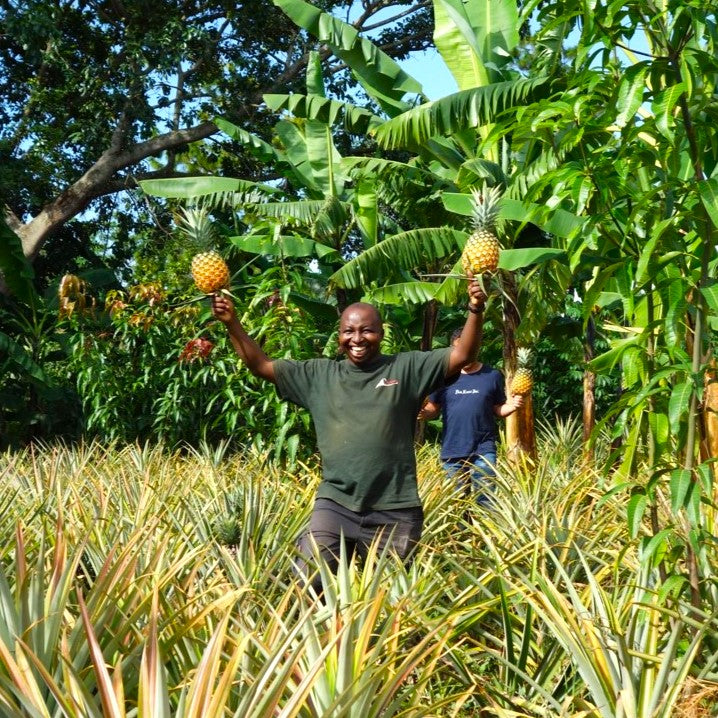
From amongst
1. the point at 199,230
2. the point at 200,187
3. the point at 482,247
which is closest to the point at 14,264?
the point at 200,187

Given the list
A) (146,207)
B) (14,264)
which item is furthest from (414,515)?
(146,207)

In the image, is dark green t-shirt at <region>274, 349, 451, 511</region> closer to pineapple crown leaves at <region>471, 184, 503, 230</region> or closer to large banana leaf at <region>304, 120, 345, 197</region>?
pineapple crown leaves at <region>471, 184, 503, 230</region>

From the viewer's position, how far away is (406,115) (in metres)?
11.0

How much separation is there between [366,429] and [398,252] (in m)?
6.67

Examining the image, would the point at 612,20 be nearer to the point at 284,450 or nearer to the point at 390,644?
the point at 390,644

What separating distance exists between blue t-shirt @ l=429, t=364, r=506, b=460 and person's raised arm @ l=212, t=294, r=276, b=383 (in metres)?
3.21

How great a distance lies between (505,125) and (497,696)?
107 inches

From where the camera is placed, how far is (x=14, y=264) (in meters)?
14.2

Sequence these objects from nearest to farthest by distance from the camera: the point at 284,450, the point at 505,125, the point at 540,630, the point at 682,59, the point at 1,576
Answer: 1. the point at 1,576
2. the point at 682,59
3. the point at 540,630
4. the point at 505,125
5. the point at 284,450

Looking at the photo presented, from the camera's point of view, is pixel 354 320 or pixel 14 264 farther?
pixel 14 264

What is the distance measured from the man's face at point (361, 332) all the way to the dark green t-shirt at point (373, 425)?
84 millimetres

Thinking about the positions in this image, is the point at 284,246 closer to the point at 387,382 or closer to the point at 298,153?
the point at 298,153

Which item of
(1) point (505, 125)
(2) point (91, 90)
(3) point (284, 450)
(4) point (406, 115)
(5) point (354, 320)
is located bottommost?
(3) point (284, 450)

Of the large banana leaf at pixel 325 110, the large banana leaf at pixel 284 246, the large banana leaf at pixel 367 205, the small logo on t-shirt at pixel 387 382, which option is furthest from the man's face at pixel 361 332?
the large banana leaf at pixel 325 110
